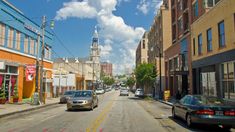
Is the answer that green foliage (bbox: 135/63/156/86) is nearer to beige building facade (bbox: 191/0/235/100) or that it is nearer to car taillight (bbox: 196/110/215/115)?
beige building facade (bbox: 191/0/235/100)

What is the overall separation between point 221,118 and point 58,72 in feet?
167

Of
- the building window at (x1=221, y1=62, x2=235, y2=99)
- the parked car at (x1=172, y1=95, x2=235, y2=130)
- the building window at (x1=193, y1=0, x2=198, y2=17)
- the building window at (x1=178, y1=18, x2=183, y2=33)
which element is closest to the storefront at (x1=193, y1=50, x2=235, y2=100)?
the building window at (x1=221, y1=62, x2=235, y2=99)

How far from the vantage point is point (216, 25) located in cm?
2614

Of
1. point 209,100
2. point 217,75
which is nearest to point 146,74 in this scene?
point 217,75

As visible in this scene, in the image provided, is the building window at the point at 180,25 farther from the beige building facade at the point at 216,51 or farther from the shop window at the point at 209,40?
the shop window at the point at 209,40

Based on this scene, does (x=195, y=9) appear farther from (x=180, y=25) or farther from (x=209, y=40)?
(x=180, y=25)

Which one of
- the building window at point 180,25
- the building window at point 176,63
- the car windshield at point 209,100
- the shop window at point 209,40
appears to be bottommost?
the car windshield at point 209,100

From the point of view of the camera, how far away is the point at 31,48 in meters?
38.3

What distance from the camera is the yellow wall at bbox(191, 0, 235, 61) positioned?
74.6 feet

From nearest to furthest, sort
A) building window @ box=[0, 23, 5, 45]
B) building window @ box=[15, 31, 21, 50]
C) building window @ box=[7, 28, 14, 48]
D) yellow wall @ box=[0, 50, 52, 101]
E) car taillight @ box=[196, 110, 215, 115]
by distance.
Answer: car taillight @ box=[196, 110, 215, 115]
building window @ box=[0, 23, 5, 45]
yellow wall @ box=[0, 50, 52, 101]
building window @ box=[7, 28, 14, 48]
building window @ box=[15, 31, 21, 50]

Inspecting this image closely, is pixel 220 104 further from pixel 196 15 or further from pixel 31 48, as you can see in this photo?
pixel 31 48

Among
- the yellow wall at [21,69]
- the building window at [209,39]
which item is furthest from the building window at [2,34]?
the building window at [209,39]

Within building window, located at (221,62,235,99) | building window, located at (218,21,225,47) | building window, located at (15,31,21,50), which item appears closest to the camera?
building window, located at (221,62,235,99)

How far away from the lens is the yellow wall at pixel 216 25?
74.6 ft
